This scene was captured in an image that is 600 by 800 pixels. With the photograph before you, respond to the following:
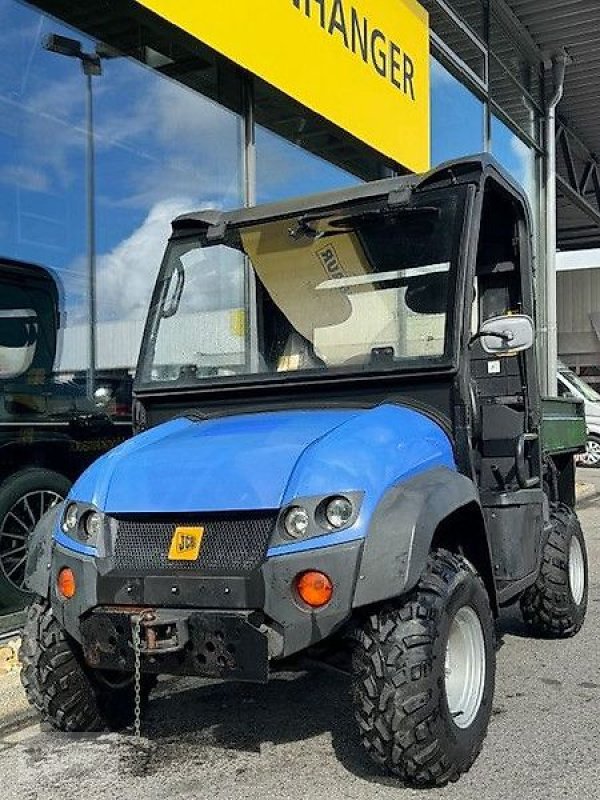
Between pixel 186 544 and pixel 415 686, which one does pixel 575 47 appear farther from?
pixel 415 686

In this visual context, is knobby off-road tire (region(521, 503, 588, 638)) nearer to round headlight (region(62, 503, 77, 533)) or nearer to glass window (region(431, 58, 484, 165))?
round headlight (region(62, 503, 77, 533))

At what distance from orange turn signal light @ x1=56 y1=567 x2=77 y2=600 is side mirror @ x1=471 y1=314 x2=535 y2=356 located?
1796mm

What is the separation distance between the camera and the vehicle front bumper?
2.91 metres

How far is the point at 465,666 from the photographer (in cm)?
337

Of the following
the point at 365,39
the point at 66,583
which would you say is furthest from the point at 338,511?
the point at 365,39

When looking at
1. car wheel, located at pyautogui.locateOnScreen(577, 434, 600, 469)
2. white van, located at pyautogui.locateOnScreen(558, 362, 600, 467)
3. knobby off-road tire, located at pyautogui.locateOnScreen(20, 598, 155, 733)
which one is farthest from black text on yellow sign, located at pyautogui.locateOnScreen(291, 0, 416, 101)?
car wheel, located at pyautogui.locateOnScreen(577, 434, 600, 469)

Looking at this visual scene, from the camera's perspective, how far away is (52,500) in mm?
5941

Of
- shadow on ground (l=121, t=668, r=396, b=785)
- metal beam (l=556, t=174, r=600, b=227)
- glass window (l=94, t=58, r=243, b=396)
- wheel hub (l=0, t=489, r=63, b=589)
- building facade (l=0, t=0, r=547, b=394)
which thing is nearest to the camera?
shadow on ground (l=121, t=668, r=396, b=785)

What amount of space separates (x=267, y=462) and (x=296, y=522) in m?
0.26

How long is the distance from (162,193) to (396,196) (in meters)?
3.66

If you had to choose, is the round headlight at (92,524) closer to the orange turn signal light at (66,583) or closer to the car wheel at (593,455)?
the orange turn signal light at (66,583)

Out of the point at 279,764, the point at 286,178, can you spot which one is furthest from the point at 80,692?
the point at 286,178

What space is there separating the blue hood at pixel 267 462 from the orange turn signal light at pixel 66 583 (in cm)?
26

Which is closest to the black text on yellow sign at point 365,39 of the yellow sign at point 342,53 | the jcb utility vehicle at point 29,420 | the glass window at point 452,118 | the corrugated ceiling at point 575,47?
the yellow sign at point 342,53
